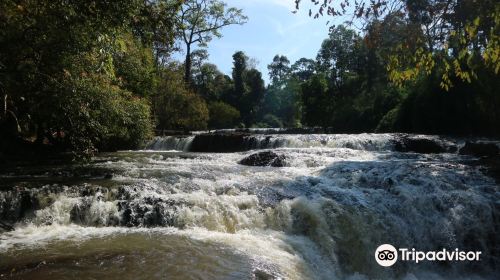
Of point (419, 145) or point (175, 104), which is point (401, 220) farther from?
point (175, 104)

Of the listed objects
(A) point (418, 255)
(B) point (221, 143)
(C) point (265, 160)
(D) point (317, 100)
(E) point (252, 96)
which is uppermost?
(E) point (252, 96)

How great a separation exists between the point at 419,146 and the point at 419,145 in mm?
45

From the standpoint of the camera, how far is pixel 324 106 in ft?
117

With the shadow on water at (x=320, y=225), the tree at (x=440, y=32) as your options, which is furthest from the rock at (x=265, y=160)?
the tree at (x=440, y=32)

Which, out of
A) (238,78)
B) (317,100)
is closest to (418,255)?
(317,100)

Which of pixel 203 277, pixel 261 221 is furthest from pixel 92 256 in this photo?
pixel 261 221

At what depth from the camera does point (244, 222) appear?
8.15m

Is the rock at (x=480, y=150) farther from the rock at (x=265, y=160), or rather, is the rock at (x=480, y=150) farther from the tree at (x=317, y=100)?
the tree at (x=317, y=100)

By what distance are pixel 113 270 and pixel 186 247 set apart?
1361 mm

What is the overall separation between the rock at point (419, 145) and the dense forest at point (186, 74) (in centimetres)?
360

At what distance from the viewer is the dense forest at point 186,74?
3725 millimetres

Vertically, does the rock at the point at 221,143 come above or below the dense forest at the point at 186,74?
below

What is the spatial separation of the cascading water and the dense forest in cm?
147

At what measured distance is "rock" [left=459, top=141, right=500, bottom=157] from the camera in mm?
14695
